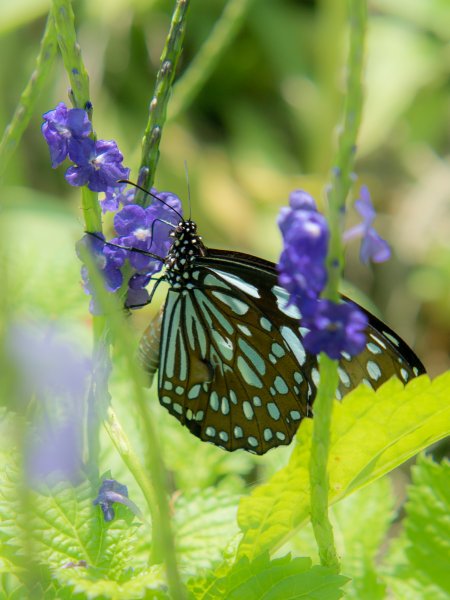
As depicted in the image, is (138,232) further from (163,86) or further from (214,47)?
(214,47)

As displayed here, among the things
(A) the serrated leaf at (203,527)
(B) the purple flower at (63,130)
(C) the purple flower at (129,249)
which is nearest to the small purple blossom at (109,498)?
(A) the serrated leaf at (203,527)

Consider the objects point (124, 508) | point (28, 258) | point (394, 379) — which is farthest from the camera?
point (28, 258)

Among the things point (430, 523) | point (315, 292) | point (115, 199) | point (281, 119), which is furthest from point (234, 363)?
point (281, 119)

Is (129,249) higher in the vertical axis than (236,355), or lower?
lower

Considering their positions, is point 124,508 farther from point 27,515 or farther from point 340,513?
point 340,513

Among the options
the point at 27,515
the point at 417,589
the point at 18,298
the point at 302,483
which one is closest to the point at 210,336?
the point at 18,298

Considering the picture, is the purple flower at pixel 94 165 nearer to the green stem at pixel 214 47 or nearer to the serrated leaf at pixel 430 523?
the serrated leaf at pixel 430 523
